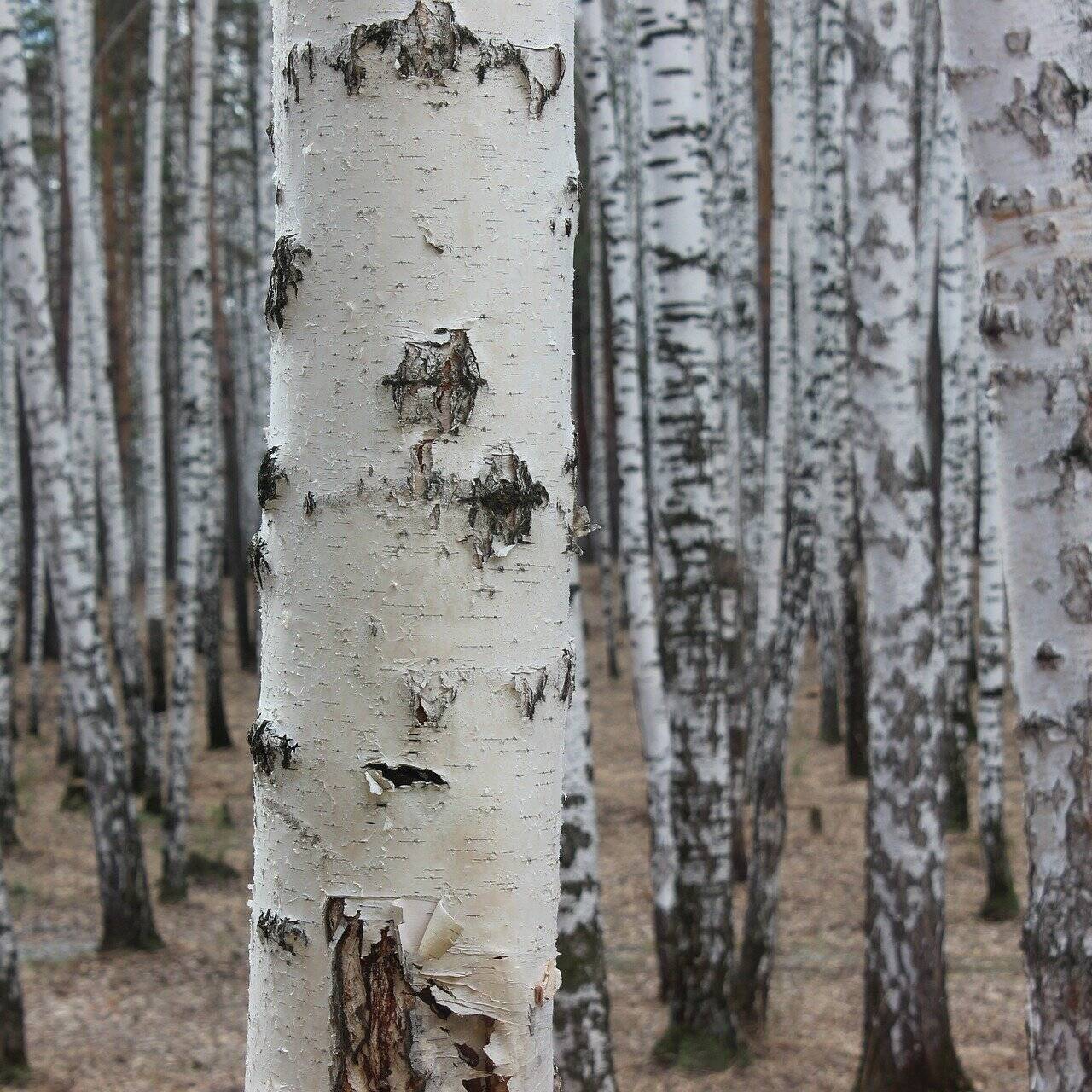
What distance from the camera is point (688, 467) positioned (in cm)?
494

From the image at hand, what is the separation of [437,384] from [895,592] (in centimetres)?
370

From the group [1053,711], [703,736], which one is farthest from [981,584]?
[1053,711]

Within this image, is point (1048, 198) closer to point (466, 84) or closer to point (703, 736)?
point (466, 84)

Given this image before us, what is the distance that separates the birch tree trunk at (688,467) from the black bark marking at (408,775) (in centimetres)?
405

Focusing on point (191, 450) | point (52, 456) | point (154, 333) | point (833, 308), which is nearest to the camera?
point (52, 456)

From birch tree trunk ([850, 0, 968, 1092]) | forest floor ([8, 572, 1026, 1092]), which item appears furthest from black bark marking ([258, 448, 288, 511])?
forest floor ([8, 572, 1026, 1092])

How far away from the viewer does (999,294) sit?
7.15 ft

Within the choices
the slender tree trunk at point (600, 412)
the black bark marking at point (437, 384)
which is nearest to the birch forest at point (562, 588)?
the black bark marking at point (437, 384)

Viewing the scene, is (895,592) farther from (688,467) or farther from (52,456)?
(52,456)

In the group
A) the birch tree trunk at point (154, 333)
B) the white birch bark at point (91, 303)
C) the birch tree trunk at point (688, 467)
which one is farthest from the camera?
the birch tree trunk at point (154, 333)

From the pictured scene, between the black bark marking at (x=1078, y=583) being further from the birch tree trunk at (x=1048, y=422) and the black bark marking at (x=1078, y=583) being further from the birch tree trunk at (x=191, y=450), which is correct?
the birch tree trunk at (x=191, y=450)

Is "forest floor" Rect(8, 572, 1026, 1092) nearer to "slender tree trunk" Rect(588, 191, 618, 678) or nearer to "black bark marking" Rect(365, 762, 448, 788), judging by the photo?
"slender tree trunk" Rect(588, 191, 618, 678)

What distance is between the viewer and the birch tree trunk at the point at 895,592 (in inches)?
170

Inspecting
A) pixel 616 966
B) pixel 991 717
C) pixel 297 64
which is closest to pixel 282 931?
pixel 297 64
